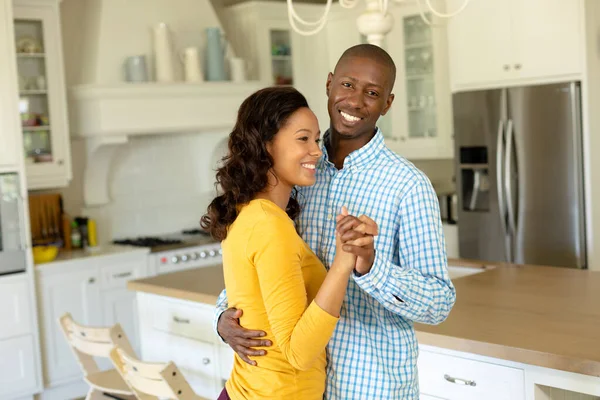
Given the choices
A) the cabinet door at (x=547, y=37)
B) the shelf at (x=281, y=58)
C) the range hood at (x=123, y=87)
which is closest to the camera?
the cabinet door at (x=547, y=37)

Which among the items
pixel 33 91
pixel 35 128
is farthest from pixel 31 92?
pixel 35 128

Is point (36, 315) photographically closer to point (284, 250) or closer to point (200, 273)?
point (200, 273)

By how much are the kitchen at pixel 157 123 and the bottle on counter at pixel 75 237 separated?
180mm

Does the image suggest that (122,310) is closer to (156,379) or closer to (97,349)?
(97,349)

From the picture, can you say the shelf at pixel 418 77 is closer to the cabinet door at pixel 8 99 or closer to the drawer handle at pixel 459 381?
the cabinet door at pixel 8 99

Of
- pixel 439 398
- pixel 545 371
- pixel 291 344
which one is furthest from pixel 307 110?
pixel 439 398

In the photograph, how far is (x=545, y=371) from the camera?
2.14 meters

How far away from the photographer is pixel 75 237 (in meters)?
5.39

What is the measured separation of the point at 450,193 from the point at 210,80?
199 centimetres

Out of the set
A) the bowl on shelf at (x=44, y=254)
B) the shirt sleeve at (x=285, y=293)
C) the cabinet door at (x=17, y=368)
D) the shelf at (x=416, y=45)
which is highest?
the shelf at (x=416, y=45)

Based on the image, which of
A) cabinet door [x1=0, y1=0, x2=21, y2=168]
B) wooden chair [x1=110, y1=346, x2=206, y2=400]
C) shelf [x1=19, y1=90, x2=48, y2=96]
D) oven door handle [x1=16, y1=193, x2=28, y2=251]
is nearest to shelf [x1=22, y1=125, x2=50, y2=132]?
shelf [x1=19, y1=90, x2=48, y2=96]

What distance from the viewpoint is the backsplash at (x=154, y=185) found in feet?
18.9

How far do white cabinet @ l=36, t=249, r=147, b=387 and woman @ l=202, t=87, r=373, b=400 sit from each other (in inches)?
135

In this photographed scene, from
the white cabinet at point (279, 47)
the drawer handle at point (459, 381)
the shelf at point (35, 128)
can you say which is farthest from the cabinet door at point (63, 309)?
the drawer handle at point (459, 381)
